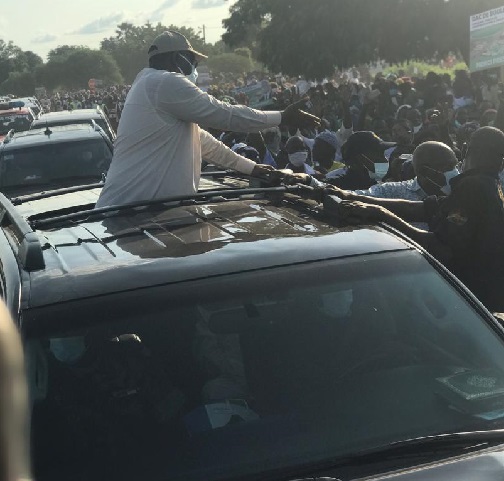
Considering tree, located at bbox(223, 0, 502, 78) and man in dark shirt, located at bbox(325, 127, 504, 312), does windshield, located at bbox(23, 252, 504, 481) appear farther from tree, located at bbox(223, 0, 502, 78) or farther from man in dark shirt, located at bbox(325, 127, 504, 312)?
tree, located at bbox(223, 0, 502, 78)

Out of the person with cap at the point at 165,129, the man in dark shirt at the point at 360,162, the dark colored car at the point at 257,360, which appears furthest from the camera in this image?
the man in dark shirt at the point at 360,162

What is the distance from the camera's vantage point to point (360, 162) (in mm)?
7129

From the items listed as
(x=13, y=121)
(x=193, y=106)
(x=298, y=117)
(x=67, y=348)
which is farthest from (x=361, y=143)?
(x=13, y=121)

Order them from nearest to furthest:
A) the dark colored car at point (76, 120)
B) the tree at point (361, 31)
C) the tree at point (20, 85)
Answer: the dark colored car at point (76, 120)
the tree at point (361, 31)
the tree at point (20, 85)

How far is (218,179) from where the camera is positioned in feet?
18.1

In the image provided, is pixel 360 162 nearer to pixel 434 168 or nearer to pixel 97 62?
pixel 434 168

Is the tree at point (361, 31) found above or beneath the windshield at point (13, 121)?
above

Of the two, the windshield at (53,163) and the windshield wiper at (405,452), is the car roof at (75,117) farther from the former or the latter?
the windshield wiper at (405,452)

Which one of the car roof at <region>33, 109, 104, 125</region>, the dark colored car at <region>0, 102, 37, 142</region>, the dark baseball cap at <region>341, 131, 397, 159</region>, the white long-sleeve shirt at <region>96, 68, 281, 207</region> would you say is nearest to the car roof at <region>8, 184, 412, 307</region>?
the white long-sleeve shirt at <region>96, 68, 281, 207</region>

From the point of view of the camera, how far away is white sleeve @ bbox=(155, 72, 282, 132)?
4480 millimetres

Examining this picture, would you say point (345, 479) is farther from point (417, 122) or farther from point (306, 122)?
point (417, 122)

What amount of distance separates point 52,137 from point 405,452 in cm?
847

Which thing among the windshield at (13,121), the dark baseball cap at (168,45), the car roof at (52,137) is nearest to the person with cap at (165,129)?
the dark baseball cap at (168,45)

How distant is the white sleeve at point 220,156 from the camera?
5051mm
